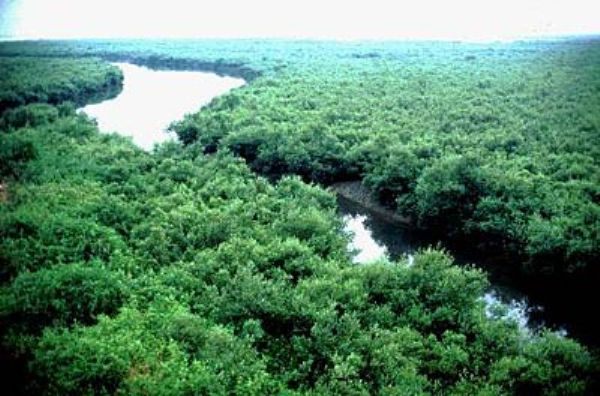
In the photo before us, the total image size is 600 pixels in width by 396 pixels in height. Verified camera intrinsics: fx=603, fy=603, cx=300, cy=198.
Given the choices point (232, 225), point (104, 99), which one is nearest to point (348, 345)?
point (232, 225)

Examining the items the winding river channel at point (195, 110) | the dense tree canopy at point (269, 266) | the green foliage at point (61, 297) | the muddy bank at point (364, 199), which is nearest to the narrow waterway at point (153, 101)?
the winding river channel at point (195, 110)

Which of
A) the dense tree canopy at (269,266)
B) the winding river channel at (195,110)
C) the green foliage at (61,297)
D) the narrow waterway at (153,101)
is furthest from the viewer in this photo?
the narrow waterway at (153,101)

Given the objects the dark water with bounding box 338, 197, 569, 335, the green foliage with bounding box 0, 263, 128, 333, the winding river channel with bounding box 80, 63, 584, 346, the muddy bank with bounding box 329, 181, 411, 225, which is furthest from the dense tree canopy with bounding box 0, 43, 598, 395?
the winding river channel with bounding box 80, 63, 584, 346

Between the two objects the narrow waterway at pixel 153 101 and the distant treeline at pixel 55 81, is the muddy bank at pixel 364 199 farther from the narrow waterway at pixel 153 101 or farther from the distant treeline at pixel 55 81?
the distant treeline at pixel 55 81

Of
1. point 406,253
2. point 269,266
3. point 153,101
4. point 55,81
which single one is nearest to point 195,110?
point 153,101

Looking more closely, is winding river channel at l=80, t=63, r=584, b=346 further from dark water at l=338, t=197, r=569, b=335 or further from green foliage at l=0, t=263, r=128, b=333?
green foliage at l=0, t=263, r=128, b=333

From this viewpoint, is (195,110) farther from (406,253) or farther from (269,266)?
(269,266)
